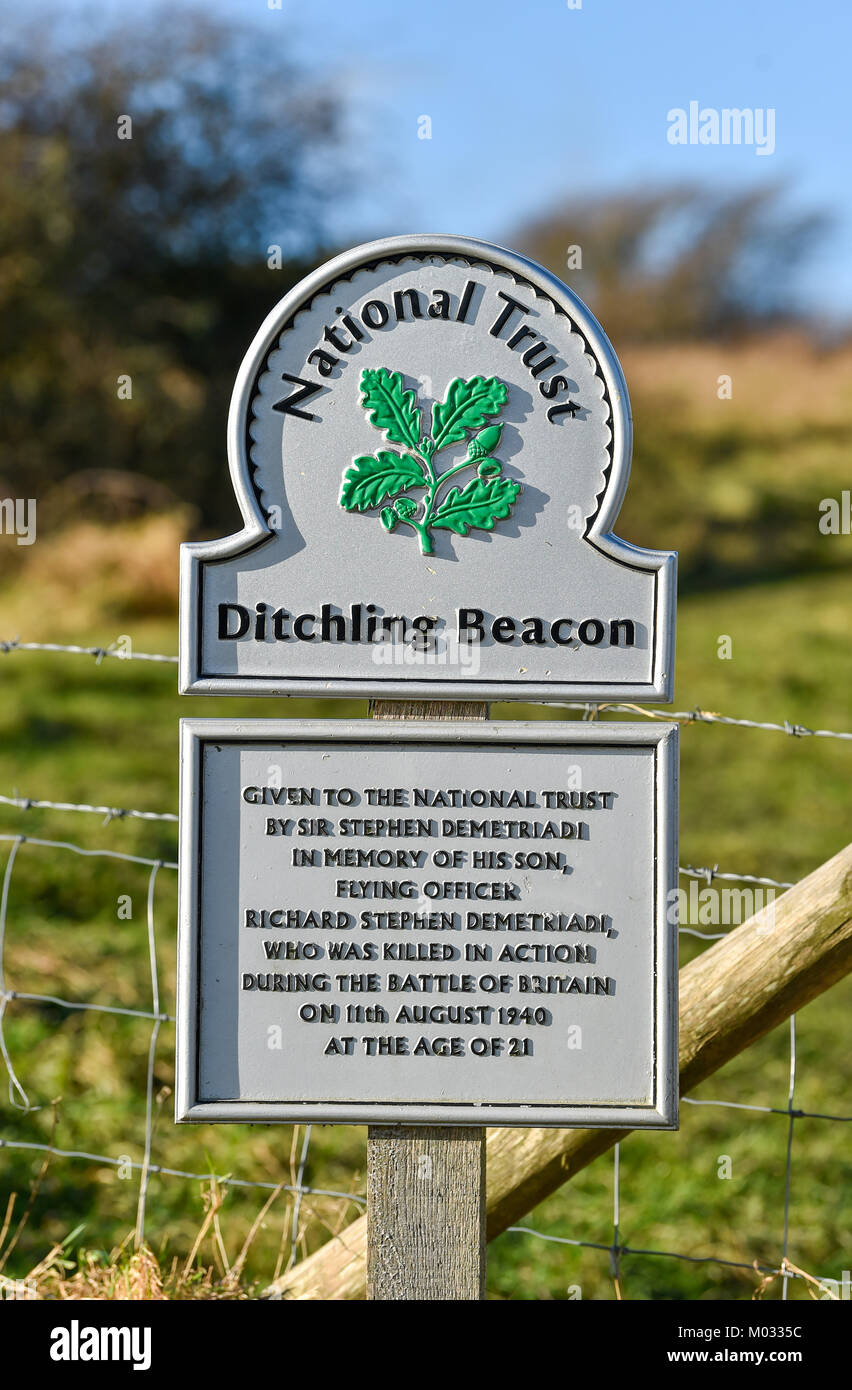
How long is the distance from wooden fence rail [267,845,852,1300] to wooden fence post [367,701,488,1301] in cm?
16

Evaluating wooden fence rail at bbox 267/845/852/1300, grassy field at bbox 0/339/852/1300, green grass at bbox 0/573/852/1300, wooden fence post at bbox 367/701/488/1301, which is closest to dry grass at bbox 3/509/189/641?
grassy field at bbox 0/339/852/1300

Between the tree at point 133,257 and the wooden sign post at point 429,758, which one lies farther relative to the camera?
the tree at point 133,257

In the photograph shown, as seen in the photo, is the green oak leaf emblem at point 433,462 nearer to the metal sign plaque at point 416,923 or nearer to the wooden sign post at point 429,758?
the wooden sign post at point 429,758

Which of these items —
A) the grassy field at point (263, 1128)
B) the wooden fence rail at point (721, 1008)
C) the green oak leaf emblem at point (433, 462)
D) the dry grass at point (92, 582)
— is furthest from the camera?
the dry grass at point (92, 582)

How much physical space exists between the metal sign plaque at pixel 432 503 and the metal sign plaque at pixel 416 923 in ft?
0.37

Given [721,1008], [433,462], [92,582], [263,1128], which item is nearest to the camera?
[433,462]

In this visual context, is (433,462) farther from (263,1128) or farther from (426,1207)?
(263,1128)

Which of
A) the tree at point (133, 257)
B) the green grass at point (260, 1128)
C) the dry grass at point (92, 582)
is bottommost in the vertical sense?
the green grass at point (260, 1128)

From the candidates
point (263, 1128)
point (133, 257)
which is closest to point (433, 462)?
point (263, 1128)

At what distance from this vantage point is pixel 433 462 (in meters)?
1.89

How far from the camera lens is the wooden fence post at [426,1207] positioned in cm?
196

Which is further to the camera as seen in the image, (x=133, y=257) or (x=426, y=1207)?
(x=133, y=257)

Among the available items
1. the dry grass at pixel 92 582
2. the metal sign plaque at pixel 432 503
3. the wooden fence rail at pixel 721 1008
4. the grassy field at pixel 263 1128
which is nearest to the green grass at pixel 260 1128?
the grassy field at pixel 263 1128

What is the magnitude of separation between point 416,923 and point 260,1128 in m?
1.77
